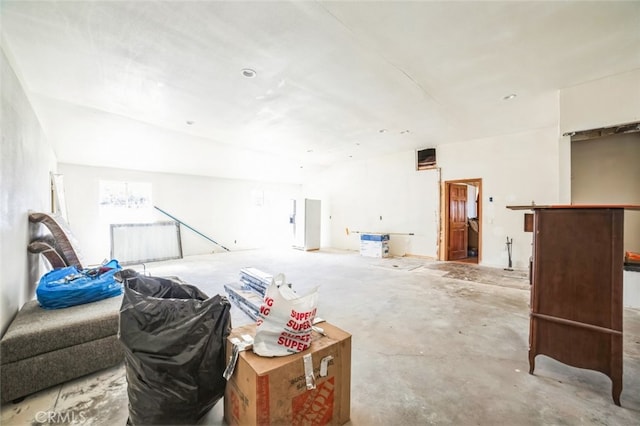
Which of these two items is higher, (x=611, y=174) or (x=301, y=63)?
(x=301, y=63)

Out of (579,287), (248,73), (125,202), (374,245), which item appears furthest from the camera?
(374,245)

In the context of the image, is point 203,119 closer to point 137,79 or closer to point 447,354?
point 137,79

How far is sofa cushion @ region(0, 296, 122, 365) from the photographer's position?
63.4 inches

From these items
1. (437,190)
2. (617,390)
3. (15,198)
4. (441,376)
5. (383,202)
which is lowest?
(441,376)

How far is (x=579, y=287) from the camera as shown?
1.82 metres

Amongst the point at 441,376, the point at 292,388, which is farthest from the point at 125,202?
the point at 441,376

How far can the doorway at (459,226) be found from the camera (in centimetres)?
658

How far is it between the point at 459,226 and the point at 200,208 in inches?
297

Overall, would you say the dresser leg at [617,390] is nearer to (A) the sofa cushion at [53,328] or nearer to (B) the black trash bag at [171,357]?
(B) the black trash bag at [171,357]

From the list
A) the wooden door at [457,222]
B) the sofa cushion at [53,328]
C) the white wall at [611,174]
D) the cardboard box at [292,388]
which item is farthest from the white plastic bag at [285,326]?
the wooden door at [457,222]

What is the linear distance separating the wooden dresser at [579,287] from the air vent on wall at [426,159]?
533 cm

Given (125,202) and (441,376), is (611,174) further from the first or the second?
(125,202)

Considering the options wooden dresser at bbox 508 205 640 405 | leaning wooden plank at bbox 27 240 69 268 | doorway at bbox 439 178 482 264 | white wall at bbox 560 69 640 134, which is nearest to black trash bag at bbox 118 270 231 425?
leaning wooden plank at bbox 27 240 69 268

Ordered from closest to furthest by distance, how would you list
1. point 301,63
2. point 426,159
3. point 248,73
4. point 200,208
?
point 301,63 < point 248,73 < point 426,159 < point 200,208
